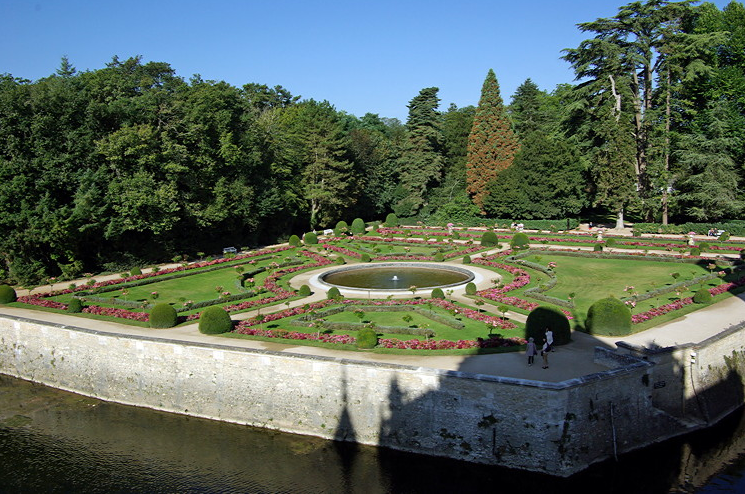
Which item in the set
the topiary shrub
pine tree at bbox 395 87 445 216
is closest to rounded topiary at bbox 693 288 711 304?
the topiary shrub

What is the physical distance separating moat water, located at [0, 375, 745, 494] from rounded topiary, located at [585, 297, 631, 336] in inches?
178

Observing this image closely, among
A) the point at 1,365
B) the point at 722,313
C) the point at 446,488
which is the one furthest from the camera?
the point at 1,365

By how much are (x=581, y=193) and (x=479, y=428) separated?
143 ft

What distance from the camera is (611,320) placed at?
68.8ft

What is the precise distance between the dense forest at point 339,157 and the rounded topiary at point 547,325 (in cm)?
2908

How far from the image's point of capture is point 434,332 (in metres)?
21.5

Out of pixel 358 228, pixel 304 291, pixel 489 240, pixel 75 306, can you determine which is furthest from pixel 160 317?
pixel 358 228

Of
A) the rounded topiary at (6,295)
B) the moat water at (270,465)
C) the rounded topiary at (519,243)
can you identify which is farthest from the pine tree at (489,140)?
the rounded topiary at (6,295)

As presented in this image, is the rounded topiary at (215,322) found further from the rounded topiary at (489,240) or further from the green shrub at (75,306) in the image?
the rounded topiary at (489,240)

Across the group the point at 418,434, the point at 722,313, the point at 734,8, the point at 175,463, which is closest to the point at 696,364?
the point at 722,313

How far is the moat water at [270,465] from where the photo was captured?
50.4 feet

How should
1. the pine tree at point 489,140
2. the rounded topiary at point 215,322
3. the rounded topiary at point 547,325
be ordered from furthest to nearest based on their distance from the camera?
the pine tree at point 489,140
the rounded topiary at point 215,322
the rounded topiary at point 547,325

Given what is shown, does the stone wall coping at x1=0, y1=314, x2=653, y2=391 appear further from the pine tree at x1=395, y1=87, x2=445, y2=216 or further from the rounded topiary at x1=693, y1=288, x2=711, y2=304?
the pine tree at x1=395, y1=87, x2=445, y2=216

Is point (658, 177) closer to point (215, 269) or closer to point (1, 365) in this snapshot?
point (215, 269)
